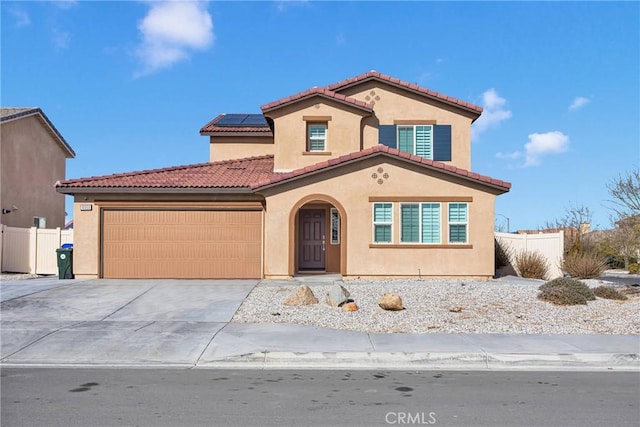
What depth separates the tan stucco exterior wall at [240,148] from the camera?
2417 centimetres

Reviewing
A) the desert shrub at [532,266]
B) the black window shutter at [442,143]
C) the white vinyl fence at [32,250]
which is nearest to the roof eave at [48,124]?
the white vinyl fence at [32,250]

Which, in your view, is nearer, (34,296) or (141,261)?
(34,296)

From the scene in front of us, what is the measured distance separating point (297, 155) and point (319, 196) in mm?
2783

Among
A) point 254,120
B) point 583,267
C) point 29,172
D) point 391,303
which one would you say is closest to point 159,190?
point 254,120

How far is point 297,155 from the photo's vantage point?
1964 centimetres

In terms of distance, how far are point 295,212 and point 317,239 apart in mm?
2719

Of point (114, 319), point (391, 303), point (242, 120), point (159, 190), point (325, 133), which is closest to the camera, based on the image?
point (114, 319)

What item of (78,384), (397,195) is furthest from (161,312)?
(397,195)

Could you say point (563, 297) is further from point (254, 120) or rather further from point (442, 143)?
point (254, 120)

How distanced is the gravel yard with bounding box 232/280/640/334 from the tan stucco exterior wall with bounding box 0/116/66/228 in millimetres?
15937

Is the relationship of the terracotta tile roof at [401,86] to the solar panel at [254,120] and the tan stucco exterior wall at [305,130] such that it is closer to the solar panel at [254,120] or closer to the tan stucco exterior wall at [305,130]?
the tan stucco exterior wall at [305,130]

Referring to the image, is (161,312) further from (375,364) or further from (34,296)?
(375,364)

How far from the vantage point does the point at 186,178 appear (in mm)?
18719

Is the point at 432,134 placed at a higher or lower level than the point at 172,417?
higher
